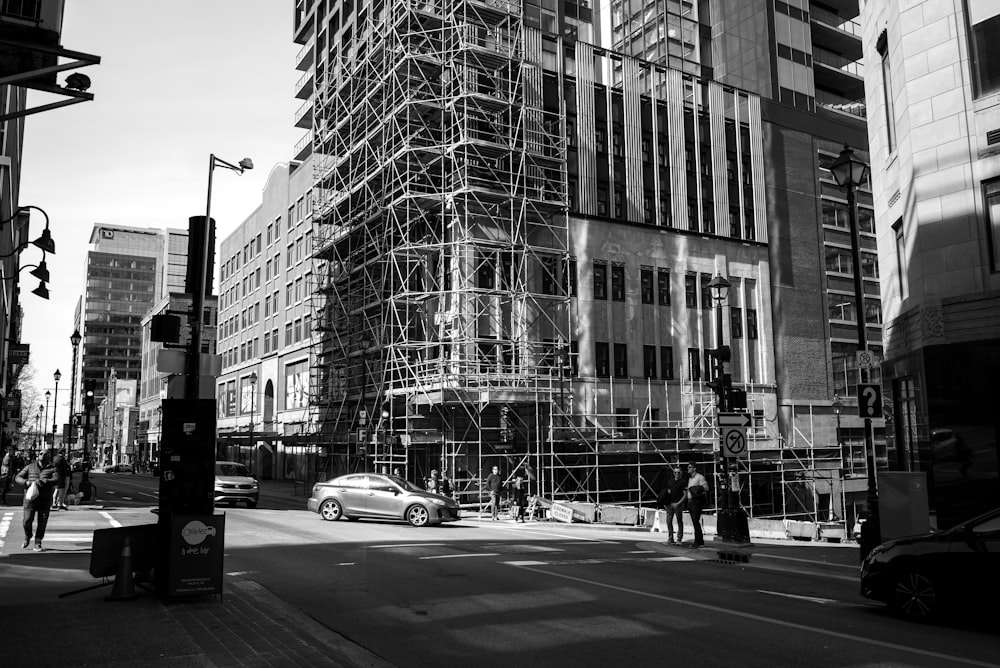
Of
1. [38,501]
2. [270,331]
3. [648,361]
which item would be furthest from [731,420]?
[270,331]

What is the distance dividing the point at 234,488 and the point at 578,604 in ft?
66.9

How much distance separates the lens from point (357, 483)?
23.5m

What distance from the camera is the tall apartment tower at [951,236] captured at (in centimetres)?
1659

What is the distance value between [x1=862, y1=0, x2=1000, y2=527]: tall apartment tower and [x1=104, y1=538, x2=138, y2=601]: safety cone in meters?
15.4

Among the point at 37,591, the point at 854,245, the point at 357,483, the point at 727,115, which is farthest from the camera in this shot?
the point at 727,115

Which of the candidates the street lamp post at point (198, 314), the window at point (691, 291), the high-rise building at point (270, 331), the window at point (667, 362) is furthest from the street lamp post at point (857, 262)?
the high-rise building at point (270, 331)

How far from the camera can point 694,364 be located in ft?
140

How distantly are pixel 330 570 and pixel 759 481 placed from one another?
33031 mm

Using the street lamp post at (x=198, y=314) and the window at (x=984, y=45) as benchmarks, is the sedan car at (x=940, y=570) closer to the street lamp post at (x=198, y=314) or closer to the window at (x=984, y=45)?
the street lamp post at (x=198, y=314)

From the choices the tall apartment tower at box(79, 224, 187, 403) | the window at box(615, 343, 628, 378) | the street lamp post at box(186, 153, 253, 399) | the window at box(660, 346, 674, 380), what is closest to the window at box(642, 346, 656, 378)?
the window at box(660, 346, 674, 380)

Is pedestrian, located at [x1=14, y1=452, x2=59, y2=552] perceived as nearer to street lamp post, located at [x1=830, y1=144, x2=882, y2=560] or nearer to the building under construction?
street lamp post, located at [x1=830, y1=144, x2=882, y2=560]

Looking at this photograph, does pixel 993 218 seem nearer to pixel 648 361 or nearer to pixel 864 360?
pixel 864 360

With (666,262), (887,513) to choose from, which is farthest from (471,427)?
(887,513)

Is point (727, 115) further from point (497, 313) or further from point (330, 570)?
point (330, 570)
